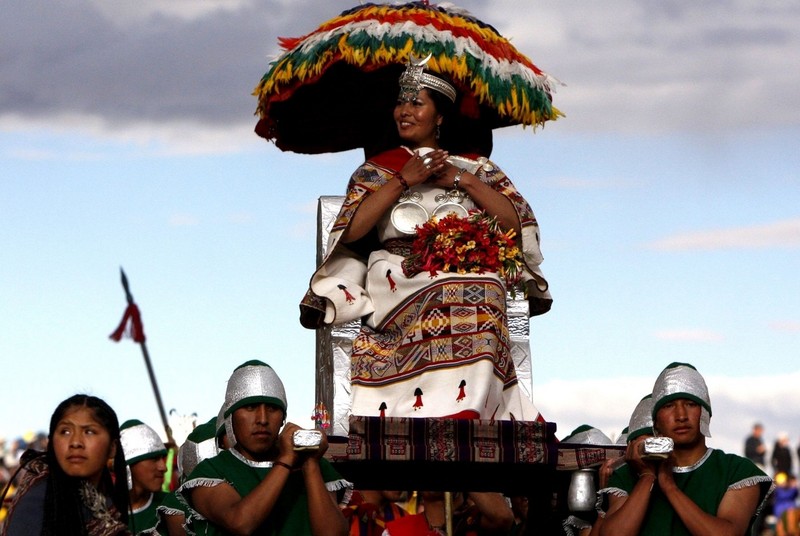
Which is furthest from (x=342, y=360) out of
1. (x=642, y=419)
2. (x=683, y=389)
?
(x=683, y=389)

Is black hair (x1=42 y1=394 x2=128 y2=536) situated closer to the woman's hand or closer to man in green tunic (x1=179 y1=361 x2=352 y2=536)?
man in green tunic (x1=179 y1=361 x2=352 y2=536)

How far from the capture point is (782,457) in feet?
70.5

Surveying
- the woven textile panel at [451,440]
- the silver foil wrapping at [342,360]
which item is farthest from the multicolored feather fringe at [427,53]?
the woven textile panel at [451,440]

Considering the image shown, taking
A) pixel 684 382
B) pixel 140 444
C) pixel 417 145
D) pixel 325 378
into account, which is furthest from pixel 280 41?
pixel 684 382

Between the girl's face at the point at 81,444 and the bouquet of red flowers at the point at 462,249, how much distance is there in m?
3.12

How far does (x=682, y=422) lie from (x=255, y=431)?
1652 millimetres

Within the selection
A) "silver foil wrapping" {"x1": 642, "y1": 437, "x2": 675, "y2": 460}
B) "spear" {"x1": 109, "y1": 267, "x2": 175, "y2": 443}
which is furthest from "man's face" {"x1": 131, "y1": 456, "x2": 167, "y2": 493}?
"spear" {"x1": 109, "y1": 267, "x2": 175, "y2": 443}

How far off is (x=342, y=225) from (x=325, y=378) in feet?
2.80

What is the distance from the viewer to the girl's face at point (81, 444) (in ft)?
18.5

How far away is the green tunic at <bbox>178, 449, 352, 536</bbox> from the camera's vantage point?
21.0 feet

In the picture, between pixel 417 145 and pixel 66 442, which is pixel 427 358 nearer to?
pixel 417 145

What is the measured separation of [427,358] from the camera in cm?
842

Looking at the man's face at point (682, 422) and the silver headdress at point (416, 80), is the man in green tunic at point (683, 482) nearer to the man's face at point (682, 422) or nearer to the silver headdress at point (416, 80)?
the man's face at point (682, 422)

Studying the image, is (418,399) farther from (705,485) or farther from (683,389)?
(705,485)
